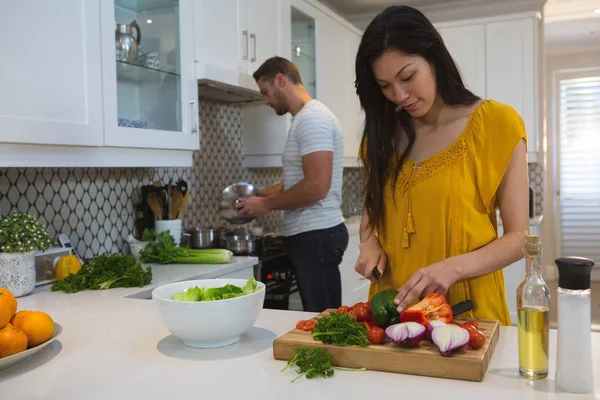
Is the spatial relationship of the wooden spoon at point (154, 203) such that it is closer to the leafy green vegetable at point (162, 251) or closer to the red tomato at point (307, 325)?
the leafy green vegetable at point (162, 251)

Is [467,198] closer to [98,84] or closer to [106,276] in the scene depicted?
[106,276]

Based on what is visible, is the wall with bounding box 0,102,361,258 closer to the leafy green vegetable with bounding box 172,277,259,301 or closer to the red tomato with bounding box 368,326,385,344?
the leafy green vegetable with bounding box 172,277,259,301

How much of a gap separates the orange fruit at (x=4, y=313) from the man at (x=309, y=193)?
1621mm

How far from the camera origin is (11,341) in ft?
3.43

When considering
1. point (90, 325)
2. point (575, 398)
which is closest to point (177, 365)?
point (90, 325)

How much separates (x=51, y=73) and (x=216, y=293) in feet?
3.52

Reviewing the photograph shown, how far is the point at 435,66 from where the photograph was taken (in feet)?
4.75

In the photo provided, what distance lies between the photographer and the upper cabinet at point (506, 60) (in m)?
4.36

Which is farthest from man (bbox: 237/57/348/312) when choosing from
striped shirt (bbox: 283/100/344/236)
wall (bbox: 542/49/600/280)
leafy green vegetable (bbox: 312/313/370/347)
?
wall (bbox: 542/49/600/280)

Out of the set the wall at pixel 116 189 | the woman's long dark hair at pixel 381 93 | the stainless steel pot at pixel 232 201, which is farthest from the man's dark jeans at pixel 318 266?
the woman's long dark hair at pixel 381 93

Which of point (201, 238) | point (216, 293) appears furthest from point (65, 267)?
point (216, 293)

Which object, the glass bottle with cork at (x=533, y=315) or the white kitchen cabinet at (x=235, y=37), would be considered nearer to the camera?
the glass bottle with cork at (x=533, y=315)

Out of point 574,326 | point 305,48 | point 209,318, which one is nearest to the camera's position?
point 574,326

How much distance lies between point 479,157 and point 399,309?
53cm
